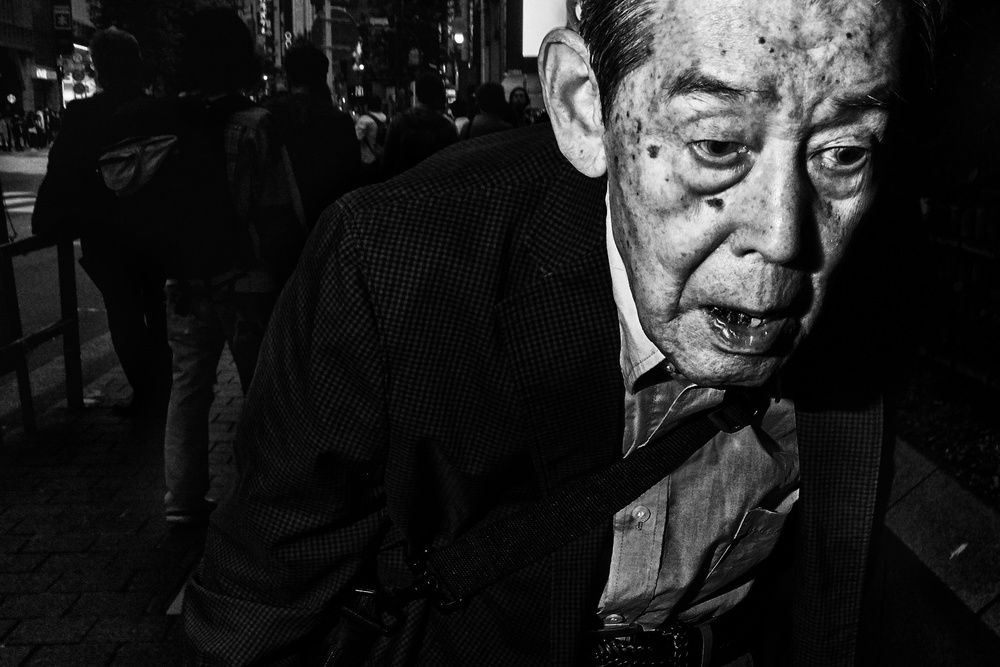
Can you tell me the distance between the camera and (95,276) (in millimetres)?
5727

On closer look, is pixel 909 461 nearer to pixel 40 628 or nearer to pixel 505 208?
pixel 505 208

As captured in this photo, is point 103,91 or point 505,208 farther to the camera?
point 103,91

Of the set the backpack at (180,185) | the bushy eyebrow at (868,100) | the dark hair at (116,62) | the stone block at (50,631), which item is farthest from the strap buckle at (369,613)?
the dark hair at (116,62)

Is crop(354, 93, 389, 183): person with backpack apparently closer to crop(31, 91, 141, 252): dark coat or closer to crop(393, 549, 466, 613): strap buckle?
crop(31, 91, 141, 252): dark coat

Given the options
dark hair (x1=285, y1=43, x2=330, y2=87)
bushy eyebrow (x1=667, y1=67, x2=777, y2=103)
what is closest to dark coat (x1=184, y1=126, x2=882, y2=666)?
bushy eyebrow (x1=667, y1=67, x2=777, y2=103)

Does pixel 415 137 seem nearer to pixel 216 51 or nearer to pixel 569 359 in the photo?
pixel 216 51

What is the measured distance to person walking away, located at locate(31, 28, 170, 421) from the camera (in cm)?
532

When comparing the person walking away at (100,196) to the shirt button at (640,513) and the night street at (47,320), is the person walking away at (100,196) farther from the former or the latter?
the shirt button at (640,513)

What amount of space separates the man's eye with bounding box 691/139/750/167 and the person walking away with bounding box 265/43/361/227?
5.36m

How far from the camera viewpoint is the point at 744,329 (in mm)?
1283

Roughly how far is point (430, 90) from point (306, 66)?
2517 millimetres

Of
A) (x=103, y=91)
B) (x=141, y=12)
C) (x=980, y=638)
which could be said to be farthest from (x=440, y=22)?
(x=980, y=638)

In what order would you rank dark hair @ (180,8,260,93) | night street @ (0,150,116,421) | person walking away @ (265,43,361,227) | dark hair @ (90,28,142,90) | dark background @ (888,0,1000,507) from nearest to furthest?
1. dark background @ (888,0,1000,507)
2. dark hair @ (180,8,260,93)
3. dark hair @ (90,28,142,90)
4. person walking away @ (265,43,361,227)
5. night street @ (0,150,116,421)

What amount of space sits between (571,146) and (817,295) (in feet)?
1.34
